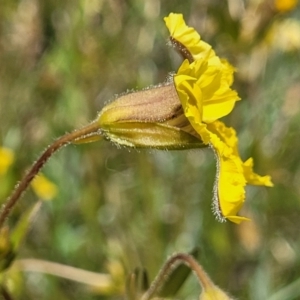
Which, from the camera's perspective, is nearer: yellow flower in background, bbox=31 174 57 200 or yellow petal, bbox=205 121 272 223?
yellow petal, bbox=205 121 272 223

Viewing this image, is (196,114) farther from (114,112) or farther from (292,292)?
(292,292)

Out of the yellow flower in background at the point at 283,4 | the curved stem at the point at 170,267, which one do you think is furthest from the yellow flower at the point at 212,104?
the yellow flower in background at the point at 283,4

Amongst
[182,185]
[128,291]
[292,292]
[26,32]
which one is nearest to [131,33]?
[26,32]

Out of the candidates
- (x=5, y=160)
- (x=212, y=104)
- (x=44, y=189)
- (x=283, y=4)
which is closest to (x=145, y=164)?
(x=44, y=189)

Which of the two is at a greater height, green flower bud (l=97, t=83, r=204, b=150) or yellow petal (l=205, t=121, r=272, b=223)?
green flower bud (l=97, t=83, r=204, b=150)

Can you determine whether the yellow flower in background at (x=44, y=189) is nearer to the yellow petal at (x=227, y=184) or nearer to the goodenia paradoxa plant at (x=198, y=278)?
the goodenia paradoxa plant at (x=198, y=278)

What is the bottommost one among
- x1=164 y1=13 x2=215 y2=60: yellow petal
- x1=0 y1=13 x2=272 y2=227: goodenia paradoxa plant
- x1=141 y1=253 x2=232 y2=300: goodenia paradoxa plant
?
x1=141 y1=253 x2=232 y2=300: goodenia paradoxa plant

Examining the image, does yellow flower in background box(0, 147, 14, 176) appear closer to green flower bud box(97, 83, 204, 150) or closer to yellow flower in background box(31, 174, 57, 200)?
yellow flower in background box(31, 174, 57, 200)

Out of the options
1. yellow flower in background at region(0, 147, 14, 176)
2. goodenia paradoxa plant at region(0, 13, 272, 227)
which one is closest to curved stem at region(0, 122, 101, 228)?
goodenia paradoxa plant at region(0, 13, 272, 227)
